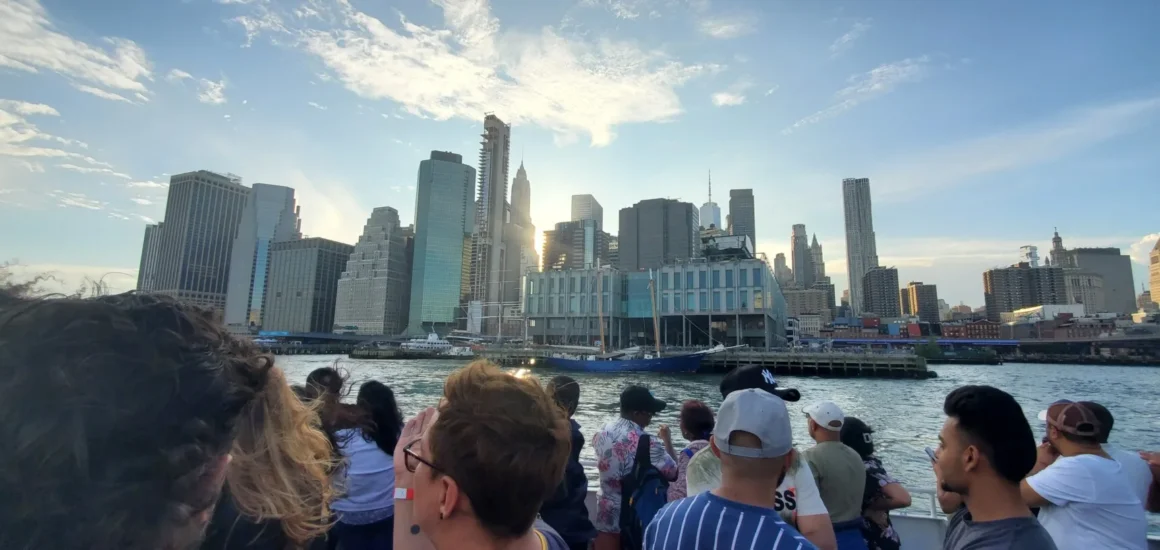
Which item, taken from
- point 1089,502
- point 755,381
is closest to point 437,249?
point 755,381

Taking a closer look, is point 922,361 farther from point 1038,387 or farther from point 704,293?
point 704,293

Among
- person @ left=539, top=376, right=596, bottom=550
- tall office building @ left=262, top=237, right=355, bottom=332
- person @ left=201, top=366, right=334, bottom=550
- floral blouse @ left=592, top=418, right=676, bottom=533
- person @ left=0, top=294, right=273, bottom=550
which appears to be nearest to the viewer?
person @ left=0, top=294, right=273, bottom=550

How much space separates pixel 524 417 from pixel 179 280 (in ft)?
456

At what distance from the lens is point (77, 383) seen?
0.79 meters

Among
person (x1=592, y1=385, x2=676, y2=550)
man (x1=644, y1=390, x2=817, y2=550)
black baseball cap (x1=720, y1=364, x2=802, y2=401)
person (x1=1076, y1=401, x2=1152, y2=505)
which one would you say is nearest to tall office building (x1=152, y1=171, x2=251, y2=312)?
person (x1=592, y1=385, x2=676, y2=550)

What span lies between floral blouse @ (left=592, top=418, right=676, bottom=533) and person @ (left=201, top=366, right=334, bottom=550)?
2493 millimetres

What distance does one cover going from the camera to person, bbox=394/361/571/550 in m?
1.29

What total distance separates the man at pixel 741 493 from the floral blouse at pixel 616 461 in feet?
5.43

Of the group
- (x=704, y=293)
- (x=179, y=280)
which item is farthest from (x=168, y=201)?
(x=704, y=293)

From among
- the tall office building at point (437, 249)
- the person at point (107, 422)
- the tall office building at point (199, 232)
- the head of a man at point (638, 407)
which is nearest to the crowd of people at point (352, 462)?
the person at point (107, 422)

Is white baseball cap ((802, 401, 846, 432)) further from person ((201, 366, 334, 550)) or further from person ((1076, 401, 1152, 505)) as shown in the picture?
person ((201, 366, 334, 550))

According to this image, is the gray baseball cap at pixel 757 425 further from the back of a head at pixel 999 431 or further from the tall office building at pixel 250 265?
the tall office building at pixel 250 265

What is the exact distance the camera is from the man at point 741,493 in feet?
5.88

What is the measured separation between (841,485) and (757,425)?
1.64 metres
